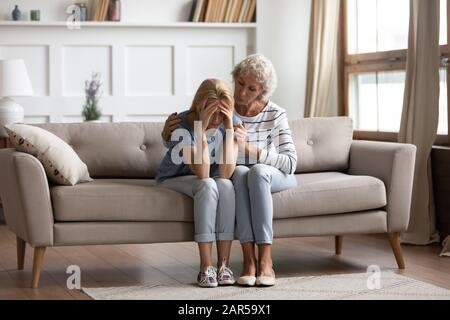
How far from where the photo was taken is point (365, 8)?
5785mm

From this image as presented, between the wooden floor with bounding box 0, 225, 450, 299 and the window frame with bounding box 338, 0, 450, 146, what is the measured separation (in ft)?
2.42

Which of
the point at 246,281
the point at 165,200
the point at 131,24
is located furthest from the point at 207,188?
the point at 131,24

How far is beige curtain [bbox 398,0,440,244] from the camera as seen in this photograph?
4.79 meters

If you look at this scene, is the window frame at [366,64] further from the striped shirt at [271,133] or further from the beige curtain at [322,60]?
the striped shirt at [271,133]

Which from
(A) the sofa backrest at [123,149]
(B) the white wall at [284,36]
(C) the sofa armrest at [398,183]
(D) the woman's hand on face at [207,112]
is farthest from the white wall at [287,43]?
(D) the woman's hand on face at [207,112]

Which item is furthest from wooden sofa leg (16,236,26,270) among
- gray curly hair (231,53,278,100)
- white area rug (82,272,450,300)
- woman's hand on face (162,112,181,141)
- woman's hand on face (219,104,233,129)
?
gray curly hair (231,53,278,100)

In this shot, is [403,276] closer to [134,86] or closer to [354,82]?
[354,82]

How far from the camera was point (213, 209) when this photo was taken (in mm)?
3695

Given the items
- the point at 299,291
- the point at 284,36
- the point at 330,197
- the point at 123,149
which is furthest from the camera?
the point at 284,36

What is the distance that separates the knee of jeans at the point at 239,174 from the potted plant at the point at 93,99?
2.43 metres

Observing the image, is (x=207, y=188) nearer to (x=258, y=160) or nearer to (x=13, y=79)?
(x=258, y=160)

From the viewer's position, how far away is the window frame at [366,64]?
491 cm

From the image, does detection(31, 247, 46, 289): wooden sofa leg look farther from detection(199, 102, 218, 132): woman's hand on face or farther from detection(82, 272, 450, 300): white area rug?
detection(199, 102, 218, 132): woman's hand on face

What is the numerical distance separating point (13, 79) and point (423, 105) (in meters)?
2.68
